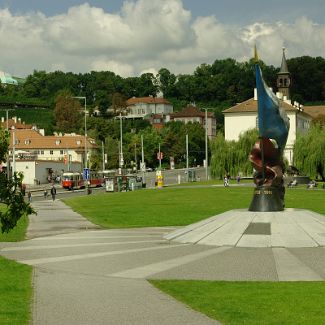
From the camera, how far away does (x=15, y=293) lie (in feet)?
47.4

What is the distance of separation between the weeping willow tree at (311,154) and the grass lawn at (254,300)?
194 ft

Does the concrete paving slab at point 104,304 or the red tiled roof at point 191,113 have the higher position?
the red tiled roof at point 191,113

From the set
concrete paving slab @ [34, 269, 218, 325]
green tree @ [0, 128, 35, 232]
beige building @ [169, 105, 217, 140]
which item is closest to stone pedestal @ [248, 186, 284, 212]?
concrete paving slab @ [34, 269, 218, 325]

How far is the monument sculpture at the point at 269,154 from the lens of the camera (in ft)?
87.9

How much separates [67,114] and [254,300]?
13882cm

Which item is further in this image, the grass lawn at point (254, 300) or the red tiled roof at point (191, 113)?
the red tiled roof at point (191, 113)

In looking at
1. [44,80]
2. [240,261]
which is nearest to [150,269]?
[240,261]

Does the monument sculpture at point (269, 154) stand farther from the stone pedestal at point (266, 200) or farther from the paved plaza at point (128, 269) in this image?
the paved plaza at point (128, 269)

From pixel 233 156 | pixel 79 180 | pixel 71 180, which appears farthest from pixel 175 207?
pixel 79 180

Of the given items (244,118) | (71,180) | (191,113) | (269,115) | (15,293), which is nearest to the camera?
(15,293)

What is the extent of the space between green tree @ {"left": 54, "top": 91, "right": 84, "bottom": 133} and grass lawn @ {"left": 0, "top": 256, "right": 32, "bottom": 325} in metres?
130

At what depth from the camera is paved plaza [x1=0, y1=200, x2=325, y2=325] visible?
41.3 feet

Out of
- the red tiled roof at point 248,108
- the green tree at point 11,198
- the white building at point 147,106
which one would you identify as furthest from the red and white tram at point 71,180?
the white building at point 147,106

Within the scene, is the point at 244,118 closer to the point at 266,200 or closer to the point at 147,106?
the point at 266,200
